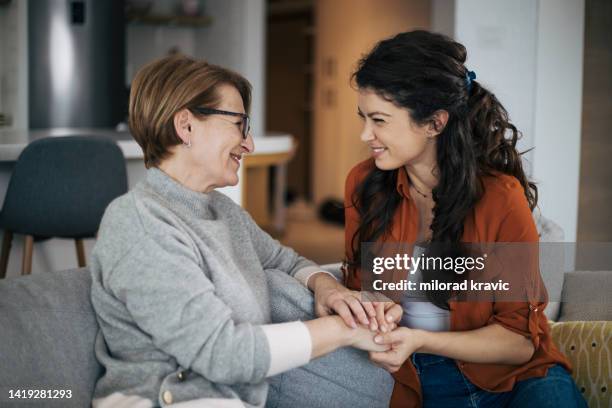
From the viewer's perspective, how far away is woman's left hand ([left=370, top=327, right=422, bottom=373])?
1636 mm

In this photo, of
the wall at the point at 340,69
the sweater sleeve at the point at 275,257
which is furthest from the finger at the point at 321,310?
the wall at the point at 340,69

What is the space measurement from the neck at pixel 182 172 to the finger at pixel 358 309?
0.40m

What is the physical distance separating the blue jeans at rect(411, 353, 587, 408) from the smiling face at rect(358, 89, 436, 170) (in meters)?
0.46

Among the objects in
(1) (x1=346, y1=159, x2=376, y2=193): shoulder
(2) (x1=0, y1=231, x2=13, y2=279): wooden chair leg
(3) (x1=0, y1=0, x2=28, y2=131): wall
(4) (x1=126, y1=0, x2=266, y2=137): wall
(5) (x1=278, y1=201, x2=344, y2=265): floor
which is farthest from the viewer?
(4) (x1=126, y1=0, x2=266, y2=137): wall

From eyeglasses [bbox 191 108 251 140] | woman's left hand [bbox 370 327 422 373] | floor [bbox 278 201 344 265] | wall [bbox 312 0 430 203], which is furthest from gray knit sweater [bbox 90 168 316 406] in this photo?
wall [bbox 312 0 430 203]

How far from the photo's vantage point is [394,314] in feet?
5.56

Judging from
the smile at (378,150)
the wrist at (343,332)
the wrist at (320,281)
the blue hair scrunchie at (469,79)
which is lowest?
the wrist at (343,332)

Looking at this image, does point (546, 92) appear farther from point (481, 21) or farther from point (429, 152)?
point (429, 152)

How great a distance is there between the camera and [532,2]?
3.97m

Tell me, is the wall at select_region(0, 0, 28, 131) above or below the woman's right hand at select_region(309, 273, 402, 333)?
above

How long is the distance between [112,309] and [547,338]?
941 millimetres

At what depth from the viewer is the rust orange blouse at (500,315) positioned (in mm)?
1689

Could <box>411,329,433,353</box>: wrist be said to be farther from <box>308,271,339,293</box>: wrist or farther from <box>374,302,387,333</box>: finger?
<box>308,271,339,293</box>: wrist

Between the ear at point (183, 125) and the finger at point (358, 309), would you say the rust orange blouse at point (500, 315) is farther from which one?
the ear at point (183, 125)
